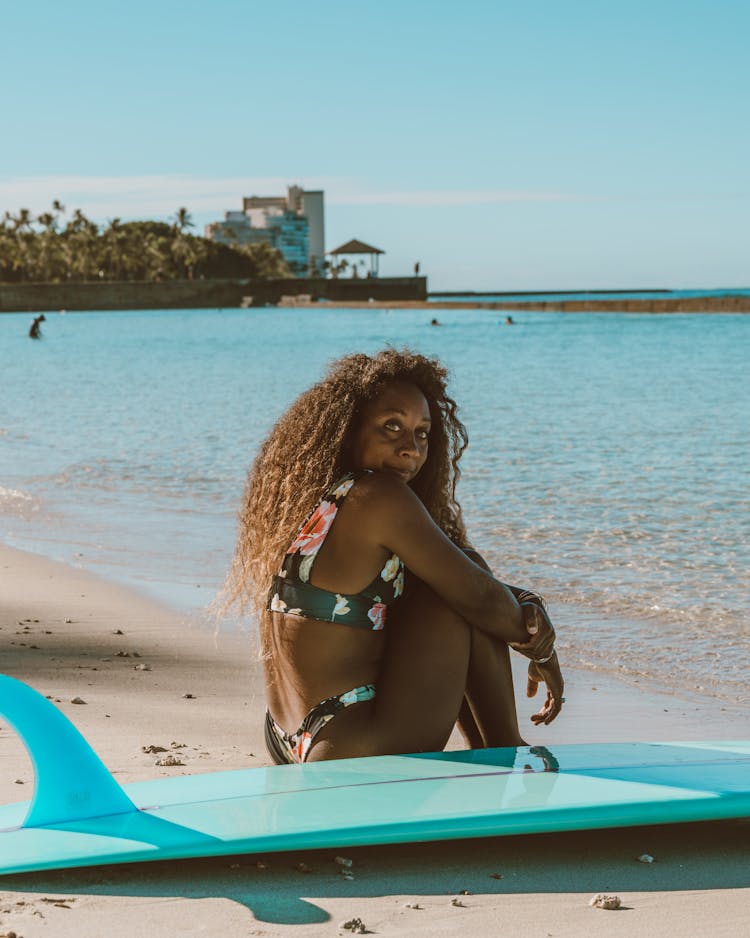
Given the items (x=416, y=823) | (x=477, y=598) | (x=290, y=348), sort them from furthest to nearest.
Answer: (x=290, y=348) < (x=477, y=598) < (x=416, y=823)

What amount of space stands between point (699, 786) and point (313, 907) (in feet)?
3.38

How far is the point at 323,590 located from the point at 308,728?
0.39 metres

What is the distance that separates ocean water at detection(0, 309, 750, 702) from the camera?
21.0 ft

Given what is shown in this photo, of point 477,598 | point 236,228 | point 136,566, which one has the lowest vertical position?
point 136,566

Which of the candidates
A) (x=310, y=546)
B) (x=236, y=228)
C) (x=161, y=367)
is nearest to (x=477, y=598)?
(x=310, y=546)

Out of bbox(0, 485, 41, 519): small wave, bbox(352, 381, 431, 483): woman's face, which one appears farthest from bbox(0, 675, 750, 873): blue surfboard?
bbox(0, 485, 41, 519): small wave

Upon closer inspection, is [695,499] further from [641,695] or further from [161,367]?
[161,367]

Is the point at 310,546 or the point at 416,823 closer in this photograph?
the point at 416,823

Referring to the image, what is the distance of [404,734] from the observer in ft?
10.3

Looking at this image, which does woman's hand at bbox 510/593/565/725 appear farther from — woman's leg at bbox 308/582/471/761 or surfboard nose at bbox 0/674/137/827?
surfboard nose at bbox 0/674/137/827

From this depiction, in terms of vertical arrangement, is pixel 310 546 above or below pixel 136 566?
above

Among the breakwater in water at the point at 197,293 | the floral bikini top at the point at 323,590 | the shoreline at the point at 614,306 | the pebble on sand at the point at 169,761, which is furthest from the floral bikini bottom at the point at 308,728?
the breakwater in water at the point at 197,293

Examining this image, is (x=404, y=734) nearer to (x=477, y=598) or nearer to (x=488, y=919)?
(x=477, y=598)

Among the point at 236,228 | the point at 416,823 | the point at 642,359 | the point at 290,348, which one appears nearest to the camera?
the point at 416,823
